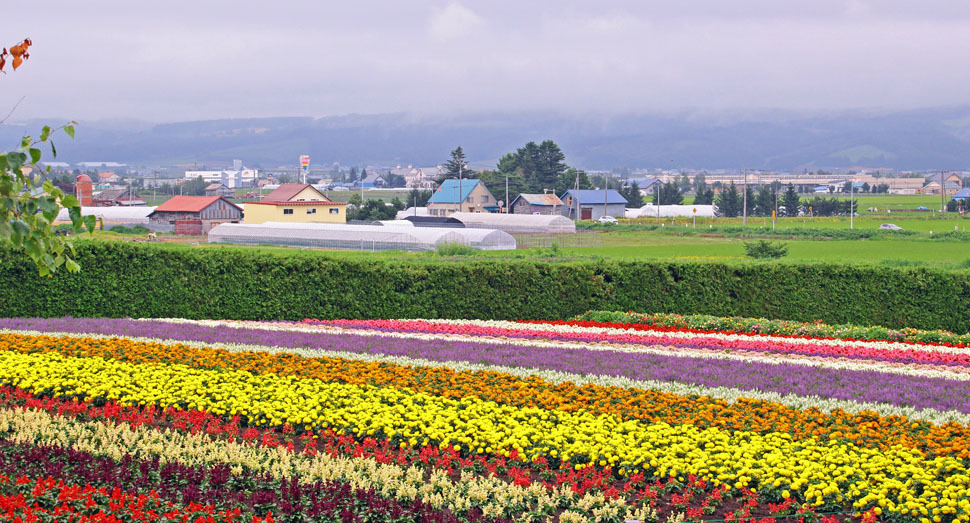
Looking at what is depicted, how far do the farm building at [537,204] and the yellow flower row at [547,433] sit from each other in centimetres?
9685

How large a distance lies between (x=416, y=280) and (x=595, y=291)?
482 centimetres

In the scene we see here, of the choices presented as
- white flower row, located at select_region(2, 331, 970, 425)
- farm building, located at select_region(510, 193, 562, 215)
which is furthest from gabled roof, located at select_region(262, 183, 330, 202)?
white flower row, located at select_region(2, 331, 970, 425)

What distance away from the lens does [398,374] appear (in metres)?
11.9

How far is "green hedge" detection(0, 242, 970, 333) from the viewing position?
2161 cm

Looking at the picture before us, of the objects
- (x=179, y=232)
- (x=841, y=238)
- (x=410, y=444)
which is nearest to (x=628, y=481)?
(x=410, y=444)

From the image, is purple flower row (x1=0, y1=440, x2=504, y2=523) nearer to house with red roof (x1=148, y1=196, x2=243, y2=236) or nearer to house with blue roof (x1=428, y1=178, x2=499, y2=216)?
house with red roof (x1=148, y1=196, x2=243, y2=236)

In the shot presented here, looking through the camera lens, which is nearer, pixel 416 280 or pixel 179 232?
pixel 416 280

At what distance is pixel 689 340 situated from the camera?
1781 centimetres

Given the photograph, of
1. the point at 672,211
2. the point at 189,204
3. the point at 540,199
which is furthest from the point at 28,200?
the point at 672,211

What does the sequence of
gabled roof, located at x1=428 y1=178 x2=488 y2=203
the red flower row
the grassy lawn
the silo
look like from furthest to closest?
the silo < gabled roof, located at x1=428 y1=178 x2=488 y2=203 < the grassy lawn < the red flower row

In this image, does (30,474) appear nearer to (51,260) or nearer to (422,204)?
(51,260)

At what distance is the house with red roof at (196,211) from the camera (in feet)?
264

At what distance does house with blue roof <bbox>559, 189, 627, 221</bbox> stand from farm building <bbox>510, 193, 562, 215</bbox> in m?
2.85

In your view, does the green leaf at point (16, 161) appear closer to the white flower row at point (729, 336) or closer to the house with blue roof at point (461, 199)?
the white flower row at point (729, 336)
